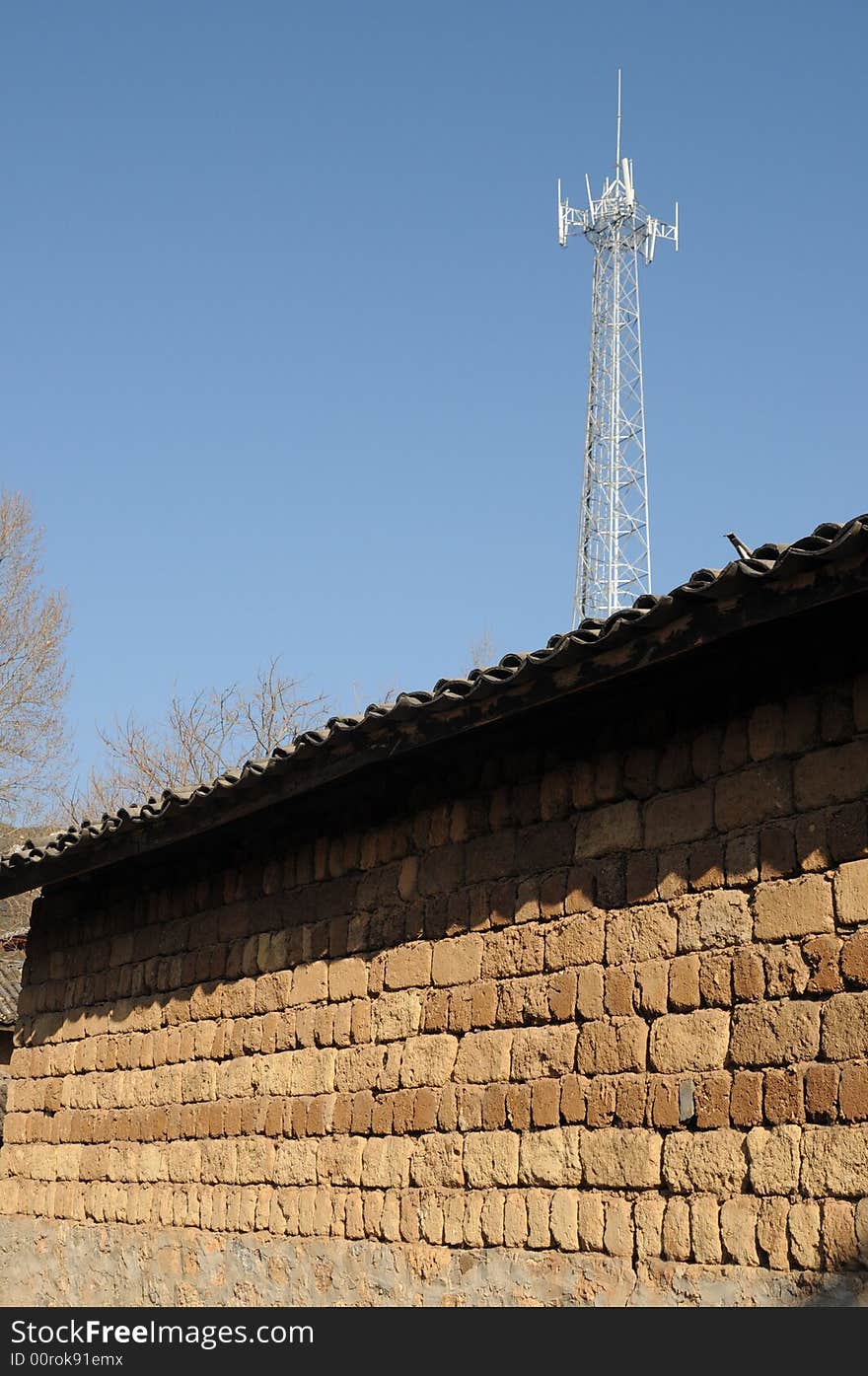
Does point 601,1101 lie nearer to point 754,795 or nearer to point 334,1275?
point 754,795

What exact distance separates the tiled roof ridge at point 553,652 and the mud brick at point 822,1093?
5.47ft

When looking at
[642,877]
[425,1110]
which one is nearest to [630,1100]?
[642,877]

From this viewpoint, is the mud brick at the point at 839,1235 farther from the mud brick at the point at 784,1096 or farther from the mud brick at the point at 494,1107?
the mud brick at the point at 494,1107

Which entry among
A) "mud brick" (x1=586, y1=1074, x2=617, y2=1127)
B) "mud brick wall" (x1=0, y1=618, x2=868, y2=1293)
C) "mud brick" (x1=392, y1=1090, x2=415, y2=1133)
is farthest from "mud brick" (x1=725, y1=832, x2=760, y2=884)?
"mud brick" (x1=392, y1=1090, x2=415, y2=1133)

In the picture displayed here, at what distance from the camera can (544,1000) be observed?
642 cm

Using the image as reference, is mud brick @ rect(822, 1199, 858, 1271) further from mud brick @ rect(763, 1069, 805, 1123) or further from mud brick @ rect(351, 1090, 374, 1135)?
mud brick @ rect(351, 1090, 374, 1135)

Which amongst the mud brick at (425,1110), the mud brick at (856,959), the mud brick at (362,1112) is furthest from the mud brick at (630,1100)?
the mud brick at (362,1112)

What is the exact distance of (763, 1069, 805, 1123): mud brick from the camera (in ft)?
17.4

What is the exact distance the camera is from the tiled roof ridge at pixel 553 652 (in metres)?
4.86

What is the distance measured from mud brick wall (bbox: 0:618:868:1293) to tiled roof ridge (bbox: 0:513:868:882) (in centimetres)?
49

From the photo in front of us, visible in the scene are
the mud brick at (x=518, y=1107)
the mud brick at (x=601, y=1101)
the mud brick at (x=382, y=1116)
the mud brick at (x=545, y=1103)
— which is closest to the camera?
the mud brick at (x=601, y=1101)

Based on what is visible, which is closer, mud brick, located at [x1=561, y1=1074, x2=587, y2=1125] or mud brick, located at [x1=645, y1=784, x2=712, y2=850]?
mud brick, located at [x1=645, y1=784, x2=712, y2=850]

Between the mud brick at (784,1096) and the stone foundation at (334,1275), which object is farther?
the stone foundation at (334,1275)

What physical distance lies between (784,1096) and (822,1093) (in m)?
0.16
